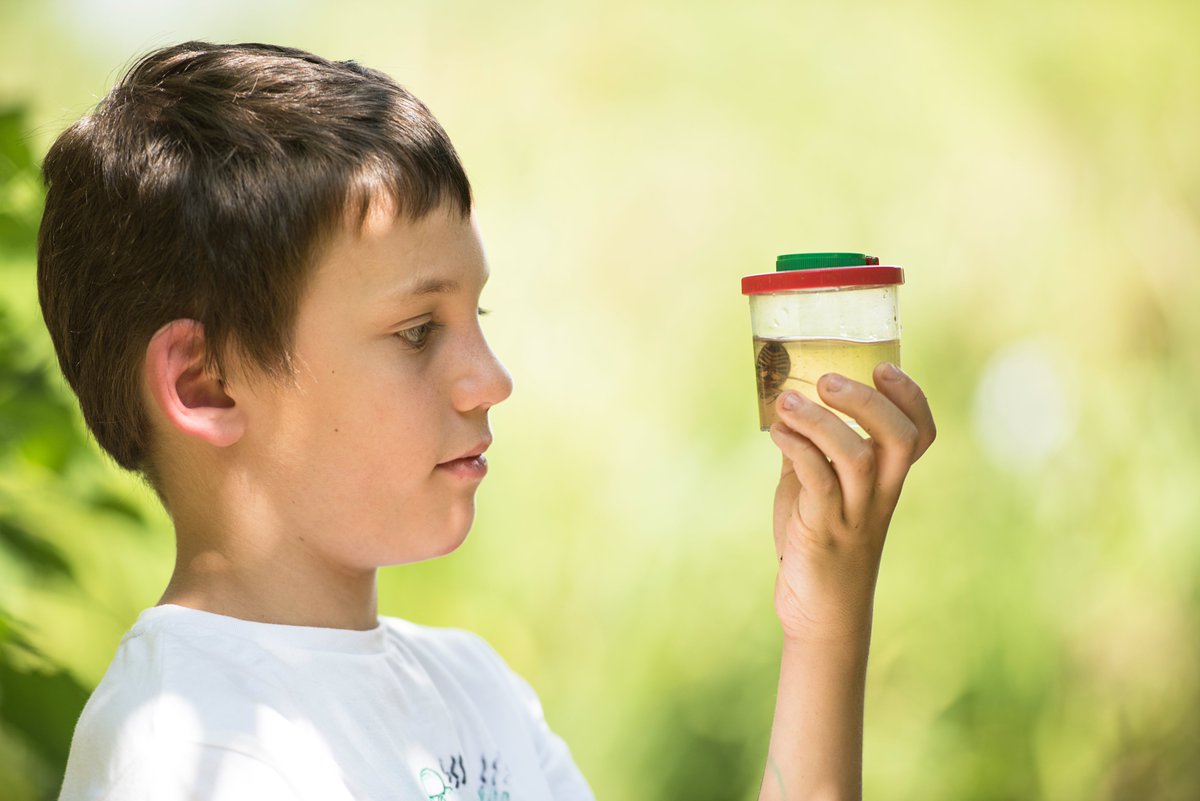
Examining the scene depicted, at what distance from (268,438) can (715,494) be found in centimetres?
207

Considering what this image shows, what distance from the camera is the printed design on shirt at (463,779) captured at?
1.40m

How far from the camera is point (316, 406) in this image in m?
1.38

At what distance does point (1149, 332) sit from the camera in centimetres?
353

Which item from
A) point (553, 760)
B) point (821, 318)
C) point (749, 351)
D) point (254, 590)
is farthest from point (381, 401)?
point (749, 351)

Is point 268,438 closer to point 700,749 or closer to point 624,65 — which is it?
point 700,749

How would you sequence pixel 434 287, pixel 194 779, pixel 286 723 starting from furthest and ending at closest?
pixel 434 287
pixel 286 723
pixel 194 779

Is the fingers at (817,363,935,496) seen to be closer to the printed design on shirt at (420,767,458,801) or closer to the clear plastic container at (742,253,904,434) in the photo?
the clear plastic container at (742,253,904,434)

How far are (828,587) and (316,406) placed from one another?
2.08ft

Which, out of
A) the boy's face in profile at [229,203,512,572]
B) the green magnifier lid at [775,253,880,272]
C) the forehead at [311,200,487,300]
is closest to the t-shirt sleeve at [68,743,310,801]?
the boy's face in profile at [229,203,512,572]

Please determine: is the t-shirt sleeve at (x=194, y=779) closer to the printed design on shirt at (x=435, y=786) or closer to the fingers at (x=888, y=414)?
the printed design on shirt at (x=435, y=786)

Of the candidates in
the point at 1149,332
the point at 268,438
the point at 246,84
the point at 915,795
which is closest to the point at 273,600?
the point at 268,438

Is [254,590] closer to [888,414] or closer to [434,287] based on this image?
[434,287]

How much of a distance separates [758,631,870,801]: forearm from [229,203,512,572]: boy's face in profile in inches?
17.7

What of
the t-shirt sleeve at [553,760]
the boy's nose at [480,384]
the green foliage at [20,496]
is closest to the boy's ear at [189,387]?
the boy's nose at [480,384]
